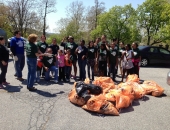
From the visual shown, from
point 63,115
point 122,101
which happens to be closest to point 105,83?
point 122,101

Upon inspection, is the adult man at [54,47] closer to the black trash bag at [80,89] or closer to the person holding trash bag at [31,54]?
the person holding trash bag at [31,54]

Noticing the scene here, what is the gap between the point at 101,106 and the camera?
4.28 meters

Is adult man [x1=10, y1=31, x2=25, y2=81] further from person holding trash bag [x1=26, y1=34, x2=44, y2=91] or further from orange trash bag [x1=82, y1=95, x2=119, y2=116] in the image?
orange trash bag [x1=82, y1=95, x2=119, y2=116]

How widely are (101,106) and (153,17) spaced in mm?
21439

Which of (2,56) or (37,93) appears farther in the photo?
(2,56)

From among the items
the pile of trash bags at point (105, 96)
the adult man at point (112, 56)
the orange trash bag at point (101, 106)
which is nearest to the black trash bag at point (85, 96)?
the pile of trash bags at point (105, 96)

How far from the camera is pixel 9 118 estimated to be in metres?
3.96

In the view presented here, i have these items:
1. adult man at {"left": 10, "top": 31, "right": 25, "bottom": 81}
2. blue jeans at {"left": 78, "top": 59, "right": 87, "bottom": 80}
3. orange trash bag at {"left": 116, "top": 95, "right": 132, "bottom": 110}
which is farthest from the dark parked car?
orange trash bag at {"left": 116, "top": 95, "right": 132, "bottom": 110}

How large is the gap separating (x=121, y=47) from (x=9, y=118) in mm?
6047

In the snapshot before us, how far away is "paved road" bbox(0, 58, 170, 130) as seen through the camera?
3.75m

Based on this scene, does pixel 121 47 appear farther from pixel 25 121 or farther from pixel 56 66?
pixel 25 121

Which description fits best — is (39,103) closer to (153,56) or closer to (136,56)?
(136,56)

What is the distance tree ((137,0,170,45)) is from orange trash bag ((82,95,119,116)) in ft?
61.4

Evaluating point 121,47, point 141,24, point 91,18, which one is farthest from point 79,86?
point 91,18
